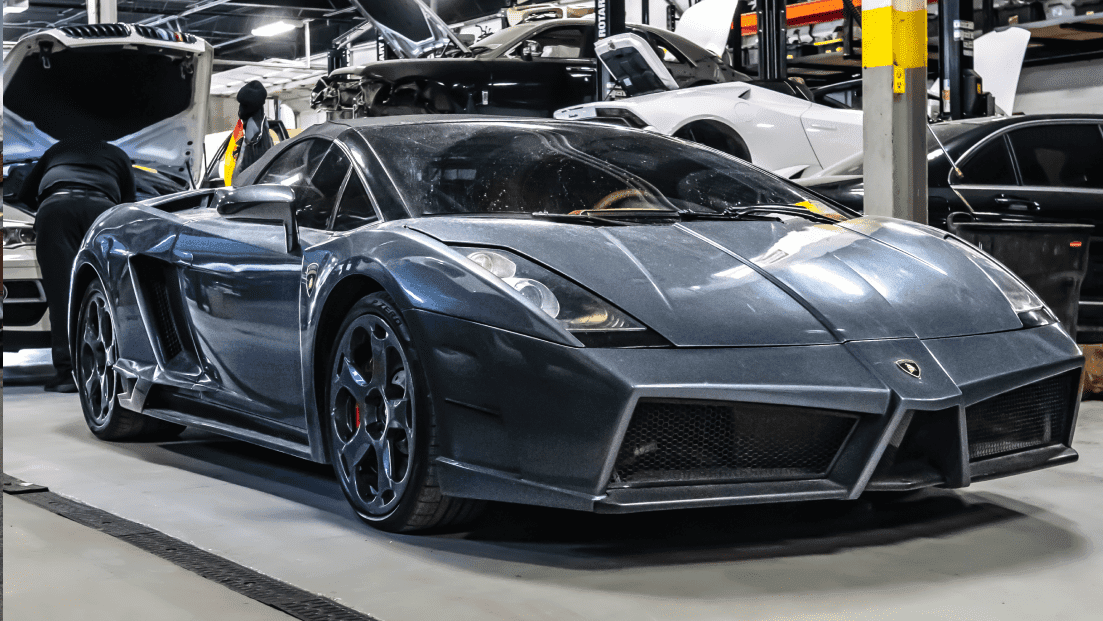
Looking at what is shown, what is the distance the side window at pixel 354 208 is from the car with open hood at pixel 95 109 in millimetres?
3837

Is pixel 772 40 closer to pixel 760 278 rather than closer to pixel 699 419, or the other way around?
pixel 760 278

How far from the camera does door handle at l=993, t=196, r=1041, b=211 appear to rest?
6258 millimetres

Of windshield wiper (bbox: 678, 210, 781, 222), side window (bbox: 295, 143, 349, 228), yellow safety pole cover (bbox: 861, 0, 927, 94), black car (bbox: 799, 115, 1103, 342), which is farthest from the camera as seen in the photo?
black car (bbox: 799, 115, 1103, 342)

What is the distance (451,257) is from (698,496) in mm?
803

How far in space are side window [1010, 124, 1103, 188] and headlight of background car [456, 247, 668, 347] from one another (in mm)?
4347

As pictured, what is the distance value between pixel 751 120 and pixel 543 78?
2981mm

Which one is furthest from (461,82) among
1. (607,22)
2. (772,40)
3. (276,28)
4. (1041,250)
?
(276,28)

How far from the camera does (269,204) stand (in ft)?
12.0

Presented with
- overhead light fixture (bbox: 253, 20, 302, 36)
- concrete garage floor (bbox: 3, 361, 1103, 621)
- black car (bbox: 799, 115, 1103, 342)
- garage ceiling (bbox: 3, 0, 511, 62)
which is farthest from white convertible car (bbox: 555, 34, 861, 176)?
overhead light fixture (bbox: 253, 20, 302, 36)

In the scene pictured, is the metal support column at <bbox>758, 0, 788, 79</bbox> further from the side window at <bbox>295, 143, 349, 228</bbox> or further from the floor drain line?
the floor drain line

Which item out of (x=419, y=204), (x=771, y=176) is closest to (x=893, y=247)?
(x=771, y=176)

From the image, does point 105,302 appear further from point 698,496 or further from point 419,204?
point 698,496

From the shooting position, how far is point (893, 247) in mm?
3297

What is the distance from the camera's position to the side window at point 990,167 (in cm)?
639
